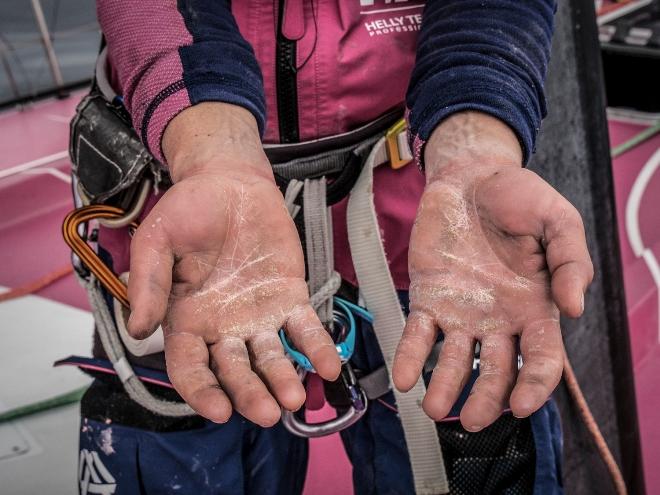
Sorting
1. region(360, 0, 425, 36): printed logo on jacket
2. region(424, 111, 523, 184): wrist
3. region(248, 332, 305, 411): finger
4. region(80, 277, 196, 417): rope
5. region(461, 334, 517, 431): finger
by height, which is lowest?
Result: region(80, 277, 196, 417): rope

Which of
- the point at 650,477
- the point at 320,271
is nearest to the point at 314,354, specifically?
the point at 320,271

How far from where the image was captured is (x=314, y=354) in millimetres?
735

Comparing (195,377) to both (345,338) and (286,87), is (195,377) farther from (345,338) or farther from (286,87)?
(286,87)

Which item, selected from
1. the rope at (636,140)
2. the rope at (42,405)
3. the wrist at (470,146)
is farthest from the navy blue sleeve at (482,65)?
the rope at (636,140)

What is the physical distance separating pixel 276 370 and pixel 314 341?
0.18 ft

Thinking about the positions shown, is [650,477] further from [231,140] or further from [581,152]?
[231,140]

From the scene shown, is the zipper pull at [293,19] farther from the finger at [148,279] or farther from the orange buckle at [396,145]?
the finger at [148,279]

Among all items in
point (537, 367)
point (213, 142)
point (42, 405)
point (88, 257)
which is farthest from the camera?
point (42, 405)

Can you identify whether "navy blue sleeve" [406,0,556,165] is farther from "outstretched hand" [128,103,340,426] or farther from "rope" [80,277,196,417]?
"rope" [80,277,196,417]

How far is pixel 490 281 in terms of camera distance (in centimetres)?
79

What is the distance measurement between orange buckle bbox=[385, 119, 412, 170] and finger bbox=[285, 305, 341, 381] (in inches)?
11.2

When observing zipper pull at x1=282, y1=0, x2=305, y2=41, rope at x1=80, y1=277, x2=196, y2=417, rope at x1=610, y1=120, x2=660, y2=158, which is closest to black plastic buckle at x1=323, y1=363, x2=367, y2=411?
rope at x1=80, y1=277, x2=196, y2=417

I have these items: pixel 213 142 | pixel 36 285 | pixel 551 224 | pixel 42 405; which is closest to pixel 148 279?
pixel 213 142

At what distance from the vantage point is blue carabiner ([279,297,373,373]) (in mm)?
853
